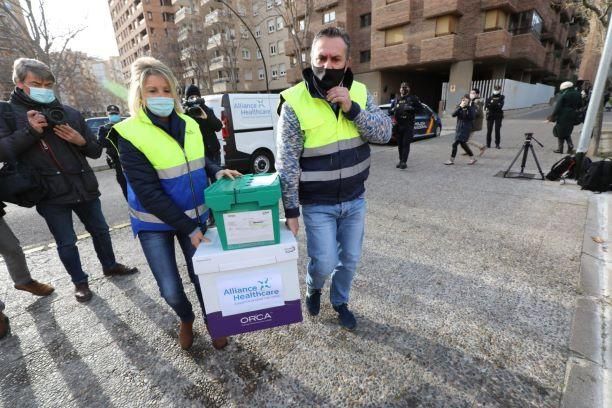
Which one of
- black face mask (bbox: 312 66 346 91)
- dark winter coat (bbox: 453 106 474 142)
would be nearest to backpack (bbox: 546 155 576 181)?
dark winter coat (bbox: 453 106 474 142)

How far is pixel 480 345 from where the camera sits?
2098 mm

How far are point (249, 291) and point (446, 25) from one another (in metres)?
27.4

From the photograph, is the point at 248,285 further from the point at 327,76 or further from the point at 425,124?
the point at 425,124

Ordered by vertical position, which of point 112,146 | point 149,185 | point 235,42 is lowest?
point 149,185

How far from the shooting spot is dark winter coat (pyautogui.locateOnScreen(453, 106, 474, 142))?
7.11 metres

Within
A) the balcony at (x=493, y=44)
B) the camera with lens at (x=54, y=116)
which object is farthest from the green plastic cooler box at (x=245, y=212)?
the balcony at (x=493, y=44)

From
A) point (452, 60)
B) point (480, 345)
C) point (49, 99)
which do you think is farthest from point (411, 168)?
point (452, 60)

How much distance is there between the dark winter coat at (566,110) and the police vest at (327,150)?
8032 millimetres

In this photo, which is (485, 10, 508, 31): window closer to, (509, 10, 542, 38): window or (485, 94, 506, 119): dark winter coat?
(509, 10, 542, 38): window

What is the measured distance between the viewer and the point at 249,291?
1.78 m

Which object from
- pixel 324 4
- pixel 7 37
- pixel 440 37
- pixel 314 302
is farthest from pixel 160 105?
pixel 324 4

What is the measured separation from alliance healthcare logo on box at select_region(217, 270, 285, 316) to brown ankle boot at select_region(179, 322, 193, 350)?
61cm

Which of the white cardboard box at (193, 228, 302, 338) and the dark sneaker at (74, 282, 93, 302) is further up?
the white cardboard box at (193, 228, 302, 338)

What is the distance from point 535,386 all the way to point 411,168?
611cm
